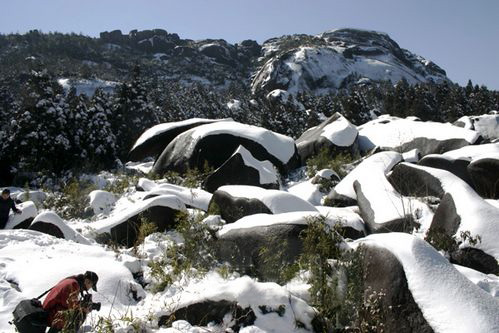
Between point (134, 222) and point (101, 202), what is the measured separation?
8.93 ft

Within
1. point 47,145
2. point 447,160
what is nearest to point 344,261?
point 447,160

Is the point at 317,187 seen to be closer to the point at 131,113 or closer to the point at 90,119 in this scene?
the point at 90,119

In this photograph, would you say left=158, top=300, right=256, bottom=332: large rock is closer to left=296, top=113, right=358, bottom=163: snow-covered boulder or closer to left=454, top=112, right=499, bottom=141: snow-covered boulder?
left=296, top=113, right=358, bottom=163: snow-covered boulder

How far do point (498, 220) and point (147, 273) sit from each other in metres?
5.85

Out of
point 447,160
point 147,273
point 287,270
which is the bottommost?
point 147,273

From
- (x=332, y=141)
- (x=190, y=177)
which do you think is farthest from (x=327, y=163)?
(x=190, y=177)

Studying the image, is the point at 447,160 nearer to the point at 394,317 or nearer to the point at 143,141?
the point at 394,317

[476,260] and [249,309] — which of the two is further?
[476,260]

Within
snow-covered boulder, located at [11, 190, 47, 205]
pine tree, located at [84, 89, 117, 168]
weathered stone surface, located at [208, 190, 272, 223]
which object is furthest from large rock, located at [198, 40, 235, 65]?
weathered stone surface, located at [208, 190, 272, 223]

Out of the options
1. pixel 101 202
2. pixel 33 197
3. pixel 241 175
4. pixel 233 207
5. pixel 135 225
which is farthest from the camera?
pixel 33 197

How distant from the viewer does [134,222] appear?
8.50 metres

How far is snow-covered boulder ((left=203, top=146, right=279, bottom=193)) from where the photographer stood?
1106cm

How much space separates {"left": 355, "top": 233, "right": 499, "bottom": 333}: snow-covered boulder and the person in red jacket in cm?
347

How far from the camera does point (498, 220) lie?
244 inches
